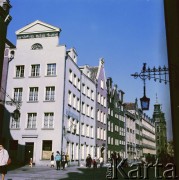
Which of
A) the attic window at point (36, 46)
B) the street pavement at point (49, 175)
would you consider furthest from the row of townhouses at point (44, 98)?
the street pavement at point (49, 175)

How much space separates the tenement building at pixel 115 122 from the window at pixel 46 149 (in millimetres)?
23493

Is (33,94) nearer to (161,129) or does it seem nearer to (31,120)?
(31,120)

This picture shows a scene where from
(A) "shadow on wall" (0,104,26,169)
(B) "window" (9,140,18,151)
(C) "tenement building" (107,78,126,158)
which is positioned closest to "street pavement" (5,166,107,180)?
(A) "shadow on wall" (0,104,26,169)

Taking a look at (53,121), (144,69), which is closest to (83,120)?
(53,121)

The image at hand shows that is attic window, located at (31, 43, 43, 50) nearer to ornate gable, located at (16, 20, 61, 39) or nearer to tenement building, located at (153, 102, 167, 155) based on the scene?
ornate gable, located at (16, 20, 61, 39)

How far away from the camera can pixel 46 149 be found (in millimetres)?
37000

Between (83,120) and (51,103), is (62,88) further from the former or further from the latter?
(83,120)

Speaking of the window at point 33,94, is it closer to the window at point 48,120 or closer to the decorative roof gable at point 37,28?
the window at point 48,120

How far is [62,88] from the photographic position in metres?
38.0

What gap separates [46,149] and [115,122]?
3079 cm

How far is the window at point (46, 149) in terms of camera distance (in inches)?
1443

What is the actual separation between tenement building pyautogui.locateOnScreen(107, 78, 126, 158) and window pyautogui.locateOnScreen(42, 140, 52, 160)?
23.5 meters

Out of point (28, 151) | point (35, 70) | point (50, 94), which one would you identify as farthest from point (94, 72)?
point (28, 151)

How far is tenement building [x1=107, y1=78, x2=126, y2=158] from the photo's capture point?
61.3 metres
